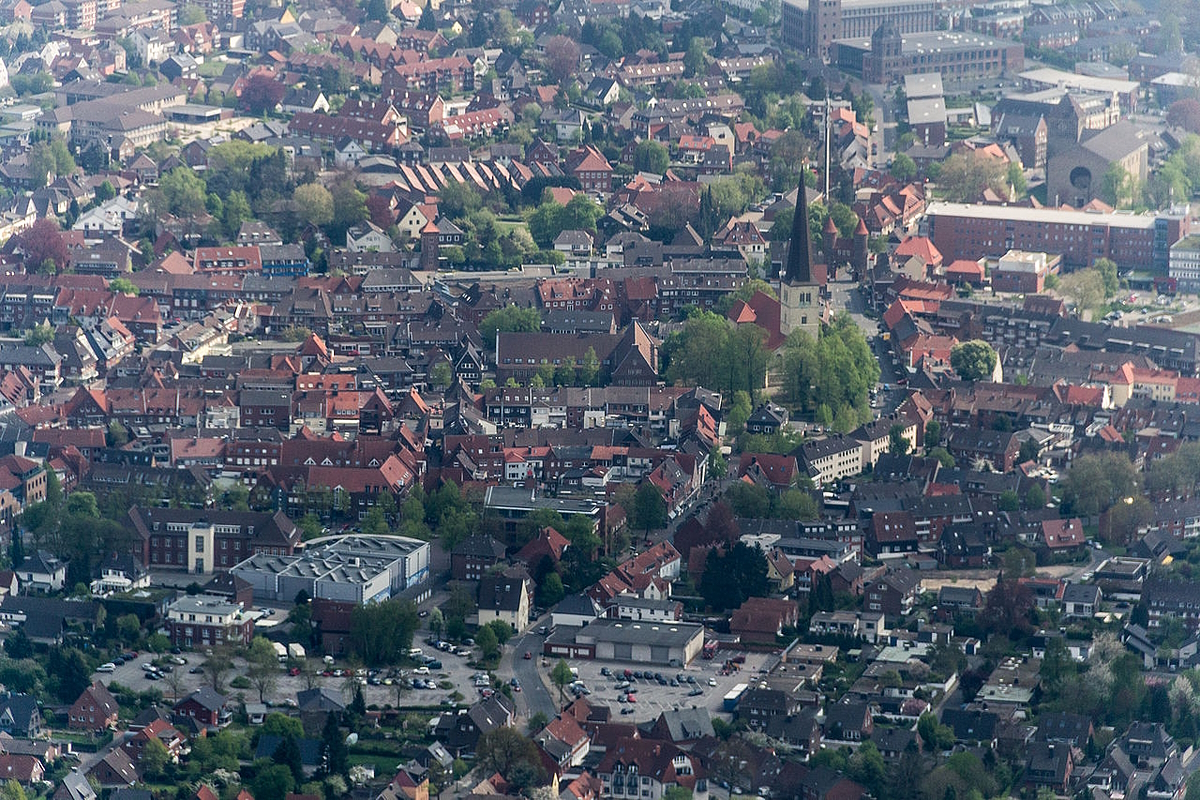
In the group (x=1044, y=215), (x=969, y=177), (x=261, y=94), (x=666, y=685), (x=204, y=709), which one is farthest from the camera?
(x=261, y=94)

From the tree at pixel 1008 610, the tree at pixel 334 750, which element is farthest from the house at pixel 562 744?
the tree at pixel 1008 610

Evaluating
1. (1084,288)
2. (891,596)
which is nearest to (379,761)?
(891,596)

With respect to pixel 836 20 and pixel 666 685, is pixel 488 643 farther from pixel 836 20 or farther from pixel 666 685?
pixel 836 20

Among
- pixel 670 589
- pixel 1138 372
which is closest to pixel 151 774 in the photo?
pixel 670 589

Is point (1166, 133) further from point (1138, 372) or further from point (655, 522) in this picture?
point (655, 522)

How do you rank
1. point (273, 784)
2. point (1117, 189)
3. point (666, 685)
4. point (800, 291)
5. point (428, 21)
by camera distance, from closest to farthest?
1. point (273, 784)
2. point (666, 685)
3. point (800, 291)
4. point (1117, 189)
5. point (428, 21)

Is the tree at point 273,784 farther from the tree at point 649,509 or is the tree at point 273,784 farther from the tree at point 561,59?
the tree at point 561,59

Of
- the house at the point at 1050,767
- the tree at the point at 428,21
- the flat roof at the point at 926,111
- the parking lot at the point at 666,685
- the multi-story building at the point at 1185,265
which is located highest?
the tree at the point at 428,21
